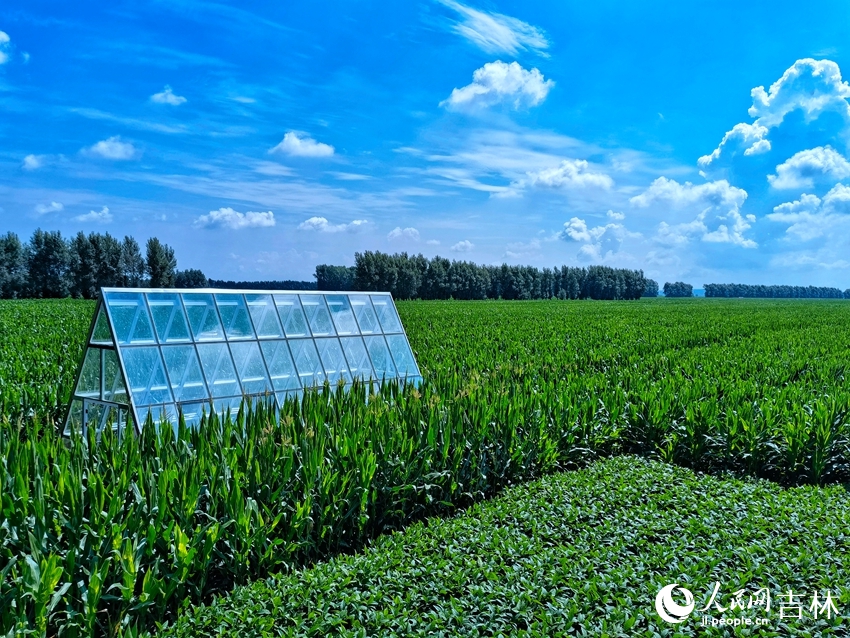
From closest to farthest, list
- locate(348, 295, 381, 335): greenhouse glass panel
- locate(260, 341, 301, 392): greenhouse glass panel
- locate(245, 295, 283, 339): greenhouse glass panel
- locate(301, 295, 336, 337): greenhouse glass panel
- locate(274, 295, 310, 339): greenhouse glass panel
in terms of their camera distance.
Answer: locate(260, 341, 301, 392): greenhouse glass panel < locate(245, 295, 283, 339): greenhouse glass panel < locate(274, 295, 310, 339): greenhouse glass panel < locate(301, 295, 336, 337): greenhouse glass panel < locate(348, 295, 381, 335): greenhouse glass panel

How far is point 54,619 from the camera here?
459 cm

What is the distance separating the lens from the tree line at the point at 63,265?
261 ft

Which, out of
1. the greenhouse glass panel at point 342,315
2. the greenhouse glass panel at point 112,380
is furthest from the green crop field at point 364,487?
the greenhouse glass panel at point 342,315

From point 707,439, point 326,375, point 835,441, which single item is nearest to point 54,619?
point 326,375

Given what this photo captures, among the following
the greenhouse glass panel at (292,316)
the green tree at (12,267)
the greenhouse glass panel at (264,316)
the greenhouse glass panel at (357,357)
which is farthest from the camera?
the green tree at (12,267)

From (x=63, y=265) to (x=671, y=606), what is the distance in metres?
97.2

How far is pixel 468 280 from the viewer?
11356 centimetres

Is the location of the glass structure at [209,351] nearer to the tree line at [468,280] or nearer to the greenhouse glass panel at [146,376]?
the greenhouse glass panel at [146,376]

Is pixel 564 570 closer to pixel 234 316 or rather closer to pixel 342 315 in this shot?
pixel 234 316

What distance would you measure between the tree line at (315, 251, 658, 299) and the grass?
73309mm

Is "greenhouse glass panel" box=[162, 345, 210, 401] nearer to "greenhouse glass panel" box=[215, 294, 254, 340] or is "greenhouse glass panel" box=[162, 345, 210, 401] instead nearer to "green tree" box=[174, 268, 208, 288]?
"greenhouse glass panel" box=[215, 294, 254, 340]

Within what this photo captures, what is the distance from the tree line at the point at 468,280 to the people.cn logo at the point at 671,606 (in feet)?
246

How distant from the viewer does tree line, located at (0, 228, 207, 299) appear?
7968 cm

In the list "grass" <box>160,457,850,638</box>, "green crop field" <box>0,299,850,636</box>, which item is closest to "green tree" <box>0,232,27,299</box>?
"green crop field" <box>0,299,850,636</box>
